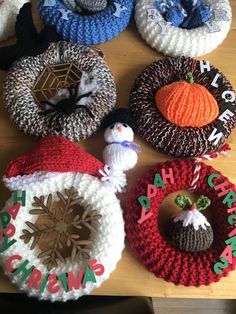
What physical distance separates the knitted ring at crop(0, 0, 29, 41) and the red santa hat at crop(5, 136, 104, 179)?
304 millimetres

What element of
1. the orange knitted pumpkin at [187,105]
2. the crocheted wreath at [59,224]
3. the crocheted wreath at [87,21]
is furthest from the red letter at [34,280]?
the crocheted wreath at [87,21]

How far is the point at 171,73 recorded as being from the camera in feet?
2.94

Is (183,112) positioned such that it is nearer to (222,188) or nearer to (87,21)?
(222,188)

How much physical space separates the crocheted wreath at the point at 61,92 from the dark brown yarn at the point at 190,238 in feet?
0.83

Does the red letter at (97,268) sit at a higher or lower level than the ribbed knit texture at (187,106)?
lower

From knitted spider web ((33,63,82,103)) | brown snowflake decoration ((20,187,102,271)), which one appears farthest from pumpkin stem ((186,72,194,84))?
brown snowflake decoration ((20,187,102,271))

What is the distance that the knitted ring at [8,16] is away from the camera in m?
0.94

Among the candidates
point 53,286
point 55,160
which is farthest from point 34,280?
point 55,160

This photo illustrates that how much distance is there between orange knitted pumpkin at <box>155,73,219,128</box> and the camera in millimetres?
832

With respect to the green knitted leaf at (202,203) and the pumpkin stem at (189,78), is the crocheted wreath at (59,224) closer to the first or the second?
the green knitted leaf at (202,203)

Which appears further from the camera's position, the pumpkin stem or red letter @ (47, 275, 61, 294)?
the pumpkin stem

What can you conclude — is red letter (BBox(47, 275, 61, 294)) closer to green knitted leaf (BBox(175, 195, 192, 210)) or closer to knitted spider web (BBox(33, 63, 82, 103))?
green knitted leaf (BBox(175, 195, 192, 210))

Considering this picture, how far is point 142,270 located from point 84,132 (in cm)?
28

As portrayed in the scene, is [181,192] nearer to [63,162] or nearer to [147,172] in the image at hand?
[147,172]
